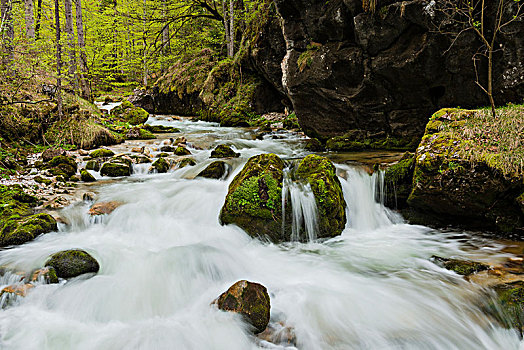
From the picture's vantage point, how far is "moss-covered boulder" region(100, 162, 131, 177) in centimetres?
813

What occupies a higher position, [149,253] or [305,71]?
[305,71]

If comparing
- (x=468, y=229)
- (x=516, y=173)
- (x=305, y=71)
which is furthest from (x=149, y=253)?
(x=305, y=71)

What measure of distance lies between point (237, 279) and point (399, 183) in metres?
4.07

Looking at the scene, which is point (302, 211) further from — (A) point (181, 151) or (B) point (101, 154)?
(B) point (101, 154)

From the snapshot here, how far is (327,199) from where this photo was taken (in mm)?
5402

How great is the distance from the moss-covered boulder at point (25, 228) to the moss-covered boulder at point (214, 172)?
137 inches

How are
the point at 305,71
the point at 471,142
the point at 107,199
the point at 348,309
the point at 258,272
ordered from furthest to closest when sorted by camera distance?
the point at 305,71 → the point at 107,199 → the point at 471,142 → the point at 258,272 → the point at 348,309

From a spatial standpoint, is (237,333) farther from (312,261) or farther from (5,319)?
(5,319)

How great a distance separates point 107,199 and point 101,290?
2.99m

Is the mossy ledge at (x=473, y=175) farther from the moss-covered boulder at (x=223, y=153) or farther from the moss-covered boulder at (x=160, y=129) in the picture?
the moss-covered boulder at (x=160, y=129)

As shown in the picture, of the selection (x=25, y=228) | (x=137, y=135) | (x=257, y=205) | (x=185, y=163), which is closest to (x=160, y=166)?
(x=185, y=163)

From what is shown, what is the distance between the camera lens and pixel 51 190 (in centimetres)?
645

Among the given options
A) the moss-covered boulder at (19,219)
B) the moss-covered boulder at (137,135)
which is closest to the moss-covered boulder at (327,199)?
the moss-covered boulder at (19,219)

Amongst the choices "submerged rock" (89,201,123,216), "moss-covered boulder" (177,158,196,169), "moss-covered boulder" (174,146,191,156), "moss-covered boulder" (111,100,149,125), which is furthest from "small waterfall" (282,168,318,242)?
"moss-covered boulder" (111,100,149,125)
